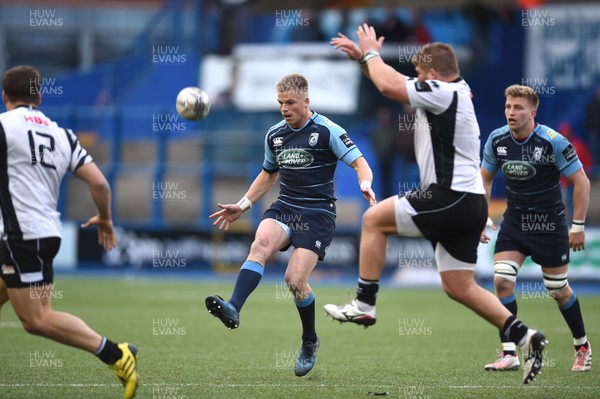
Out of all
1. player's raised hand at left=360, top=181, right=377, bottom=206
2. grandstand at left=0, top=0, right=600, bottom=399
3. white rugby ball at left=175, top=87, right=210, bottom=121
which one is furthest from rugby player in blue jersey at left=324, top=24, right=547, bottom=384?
grandstand at left=0, top=0, right=600, bottom=399

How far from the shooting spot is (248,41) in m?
25.0

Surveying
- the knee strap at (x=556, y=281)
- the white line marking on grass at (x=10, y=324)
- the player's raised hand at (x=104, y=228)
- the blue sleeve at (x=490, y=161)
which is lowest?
the white line marking on grass at (x=10, y=324)

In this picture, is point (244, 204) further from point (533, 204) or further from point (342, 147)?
point (533, 204)

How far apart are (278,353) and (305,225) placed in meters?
2.15

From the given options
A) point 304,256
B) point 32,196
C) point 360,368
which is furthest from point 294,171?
point 32,196

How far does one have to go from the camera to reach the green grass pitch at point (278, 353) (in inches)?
306

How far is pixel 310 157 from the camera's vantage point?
28.4 ft

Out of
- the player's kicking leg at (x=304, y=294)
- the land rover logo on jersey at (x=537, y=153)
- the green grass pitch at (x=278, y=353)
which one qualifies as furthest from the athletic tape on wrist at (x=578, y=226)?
the player's kicking leg at (x=304, y=294)

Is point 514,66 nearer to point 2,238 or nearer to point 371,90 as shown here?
point 371,90

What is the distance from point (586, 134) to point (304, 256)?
49.3 ft

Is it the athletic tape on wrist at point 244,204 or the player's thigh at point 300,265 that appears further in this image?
the athletic tape on wrist at point 244,204

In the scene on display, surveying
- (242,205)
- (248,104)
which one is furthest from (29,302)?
(248,104)

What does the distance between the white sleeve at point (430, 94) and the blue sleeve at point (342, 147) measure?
1.49 meters

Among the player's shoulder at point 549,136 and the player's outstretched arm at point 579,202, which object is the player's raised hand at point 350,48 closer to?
the player's shoulder at point 549,136
